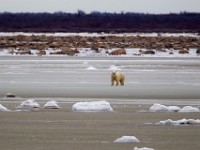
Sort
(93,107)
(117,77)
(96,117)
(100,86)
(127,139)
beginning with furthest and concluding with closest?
(117,77), (100,86), (93,107), (96,117), (127,139)

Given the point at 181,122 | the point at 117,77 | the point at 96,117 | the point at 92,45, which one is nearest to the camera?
the point at 181,122

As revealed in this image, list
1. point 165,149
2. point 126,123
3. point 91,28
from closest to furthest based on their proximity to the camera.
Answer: point 165,149 → point 126,123 → point 91,28

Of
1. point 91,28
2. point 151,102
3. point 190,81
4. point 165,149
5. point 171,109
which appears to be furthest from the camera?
point 91,28

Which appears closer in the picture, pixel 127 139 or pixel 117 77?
pixel 127 139

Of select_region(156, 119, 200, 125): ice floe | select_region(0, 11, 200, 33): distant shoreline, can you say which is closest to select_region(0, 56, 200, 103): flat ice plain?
select_region(156, 119, 200, 125): ice floe

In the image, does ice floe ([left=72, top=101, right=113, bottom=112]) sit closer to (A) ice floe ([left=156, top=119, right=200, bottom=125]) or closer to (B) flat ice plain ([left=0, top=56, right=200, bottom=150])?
(B) flat ice plain ([left=0, top=56, right=200, bottom=150])

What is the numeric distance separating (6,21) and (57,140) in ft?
410

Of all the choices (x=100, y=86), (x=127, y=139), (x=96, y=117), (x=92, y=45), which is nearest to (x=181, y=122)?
(x=96, y=117)

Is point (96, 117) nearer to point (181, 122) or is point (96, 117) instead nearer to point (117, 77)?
point (181, 122)

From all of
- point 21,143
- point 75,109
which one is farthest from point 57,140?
point 75,109

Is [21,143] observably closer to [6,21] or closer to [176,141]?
[176,141]

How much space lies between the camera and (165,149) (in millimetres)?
8273

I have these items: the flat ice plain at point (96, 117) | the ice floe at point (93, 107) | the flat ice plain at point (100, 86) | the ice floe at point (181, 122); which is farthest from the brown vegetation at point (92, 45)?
the ice floe at point (181, 122)

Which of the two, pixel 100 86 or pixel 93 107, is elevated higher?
pixel 93 107
